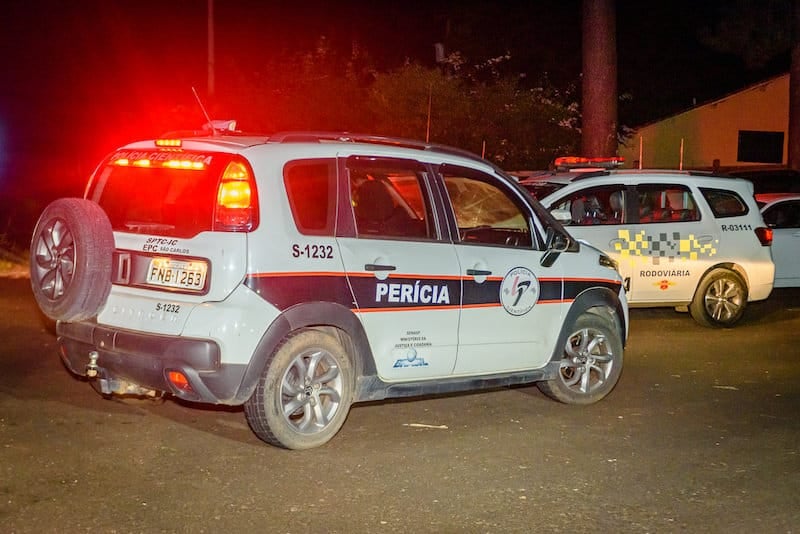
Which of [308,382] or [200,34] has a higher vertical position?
[200,34]

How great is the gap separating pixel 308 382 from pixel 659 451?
2.12 m

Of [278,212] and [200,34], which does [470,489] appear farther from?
[200,34]

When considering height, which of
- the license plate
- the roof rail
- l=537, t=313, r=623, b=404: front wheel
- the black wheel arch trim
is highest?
the roof rail

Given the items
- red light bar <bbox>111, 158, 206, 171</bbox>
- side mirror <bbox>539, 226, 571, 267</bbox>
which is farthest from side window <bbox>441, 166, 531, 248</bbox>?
red light bar <bbox>111, 158, 206, 171</bbox>

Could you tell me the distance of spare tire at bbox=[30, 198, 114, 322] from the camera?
6262 millimetres

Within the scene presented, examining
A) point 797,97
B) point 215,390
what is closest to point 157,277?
point 215,390

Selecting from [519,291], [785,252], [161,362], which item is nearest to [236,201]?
[161,362]

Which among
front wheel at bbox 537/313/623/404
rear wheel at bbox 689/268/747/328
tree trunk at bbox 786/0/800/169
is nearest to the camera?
front wheel at bbox 537/313/623/404

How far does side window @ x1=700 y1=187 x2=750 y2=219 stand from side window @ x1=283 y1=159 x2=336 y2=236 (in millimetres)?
6439

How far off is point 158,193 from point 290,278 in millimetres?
994

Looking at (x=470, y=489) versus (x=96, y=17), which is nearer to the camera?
(x=470, y=489)

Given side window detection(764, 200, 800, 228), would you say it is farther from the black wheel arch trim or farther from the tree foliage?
the tree foliage

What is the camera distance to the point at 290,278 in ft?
20.2

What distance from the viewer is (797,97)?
26484 mm
